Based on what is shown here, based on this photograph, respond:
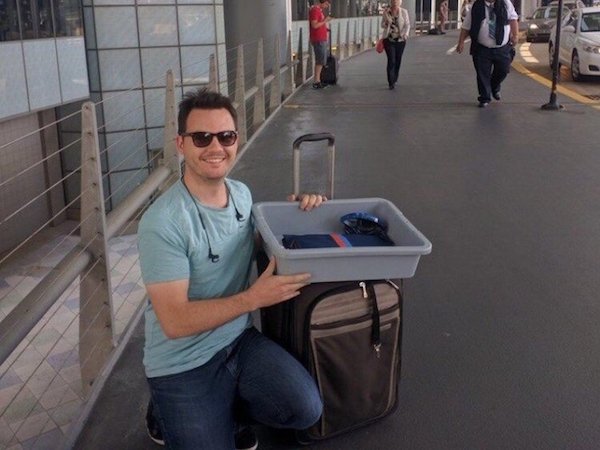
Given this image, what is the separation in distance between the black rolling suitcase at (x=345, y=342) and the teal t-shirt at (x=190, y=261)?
0.69ft

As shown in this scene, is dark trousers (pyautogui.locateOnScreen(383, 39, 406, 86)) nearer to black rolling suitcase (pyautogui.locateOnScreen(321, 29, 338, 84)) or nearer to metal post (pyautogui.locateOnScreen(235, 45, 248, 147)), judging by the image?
black rolling suitcase (pyautogui.locateOnScreen(321, 29, 338, 84))

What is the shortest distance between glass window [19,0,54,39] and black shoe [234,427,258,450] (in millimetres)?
16369

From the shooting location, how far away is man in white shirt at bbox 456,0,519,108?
31.5 feet

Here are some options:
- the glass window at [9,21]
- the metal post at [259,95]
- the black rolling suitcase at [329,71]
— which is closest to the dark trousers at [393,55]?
the black rolling suitcase at [329,71]

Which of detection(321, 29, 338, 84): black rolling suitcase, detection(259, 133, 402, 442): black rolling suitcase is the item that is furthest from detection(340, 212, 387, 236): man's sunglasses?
detection(321, 29, 338, 84): black rolling suitcase

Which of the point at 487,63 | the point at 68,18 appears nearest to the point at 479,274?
the point at 487,63

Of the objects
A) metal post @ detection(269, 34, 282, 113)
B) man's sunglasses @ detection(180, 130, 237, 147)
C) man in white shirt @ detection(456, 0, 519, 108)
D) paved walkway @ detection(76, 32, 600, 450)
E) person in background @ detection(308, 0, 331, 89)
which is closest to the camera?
man's sunglasses @ detection(180, 130, 237, 147)

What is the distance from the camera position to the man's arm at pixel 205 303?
219 centimetres

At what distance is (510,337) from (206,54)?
17537mm

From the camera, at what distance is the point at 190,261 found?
2.29m

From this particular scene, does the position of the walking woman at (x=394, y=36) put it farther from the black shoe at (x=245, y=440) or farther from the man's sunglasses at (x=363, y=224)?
the black shoe at (x=245, y=440)

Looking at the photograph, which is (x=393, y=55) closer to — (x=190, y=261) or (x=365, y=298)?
(x=365, y=298)

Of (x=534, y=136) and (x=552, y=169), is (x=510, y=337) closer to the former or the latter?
(x=552, y=169)

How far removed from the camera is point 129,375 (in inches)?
116
